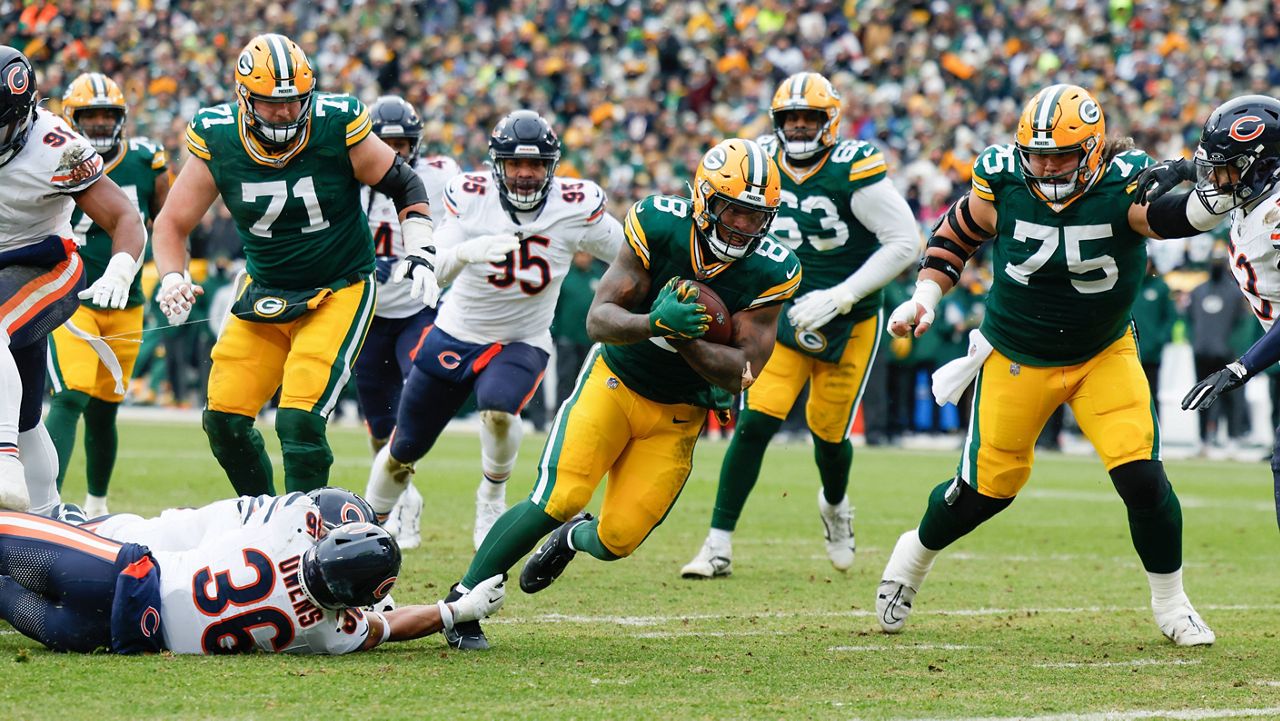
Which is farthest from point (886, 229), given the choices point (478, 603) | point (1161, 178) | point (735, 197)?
point (478, 603)

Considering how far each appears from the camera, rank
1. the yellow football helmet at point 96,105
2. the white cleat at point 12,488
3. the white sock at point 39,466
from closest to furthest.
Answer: the white cleat at point 12,488, the white sock at point 39,466, the yellow football helmet at point 96,105

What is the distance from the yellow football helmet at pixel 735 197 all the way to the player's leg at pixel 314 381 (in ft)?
5.98

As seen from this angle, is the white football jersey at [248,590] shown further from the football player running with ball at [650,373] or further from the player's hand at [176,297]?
the player's hand at [176,297]

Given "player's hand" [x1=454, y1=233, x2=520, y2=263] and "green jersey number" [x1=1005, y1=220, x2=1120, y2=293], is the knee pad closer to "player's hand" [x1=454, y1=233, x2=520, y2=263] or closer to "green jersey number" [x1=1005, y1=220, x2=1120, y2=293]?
"green jersey number" [x1=1005, y1=220, x2=1120, y2=293]

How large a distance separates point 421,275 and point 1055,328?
92.9 inches

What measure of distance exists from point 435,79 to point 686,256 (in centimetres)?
1909

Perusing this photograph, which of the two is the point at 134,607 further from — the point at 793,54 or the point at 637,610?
the point at 793,54

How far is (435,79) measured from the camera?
23.6 meters

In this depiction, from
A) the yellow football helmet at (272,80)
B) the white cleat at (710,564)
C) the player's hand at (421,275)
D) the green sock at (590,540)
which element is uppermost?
the yellow football helmet at (272,80)

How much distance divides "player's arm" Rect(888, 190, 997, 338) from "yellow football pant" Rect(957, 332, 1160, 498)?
340 mm

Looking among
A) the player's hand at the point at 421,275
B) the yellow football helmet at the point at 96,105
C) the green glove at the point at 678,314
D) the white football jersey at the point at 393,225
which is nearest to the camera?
the green glove at the point at 678,314

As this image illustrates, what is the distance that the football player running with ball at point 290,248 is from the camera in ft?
20.0

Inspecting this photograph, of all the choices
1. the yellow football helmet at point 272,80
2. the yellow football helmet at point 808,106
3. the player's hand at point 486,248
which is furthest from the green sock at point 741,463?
the yellow football helmet at point 272,80

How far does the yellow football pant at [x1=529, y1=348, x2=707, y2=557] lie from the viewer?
5137 mm
